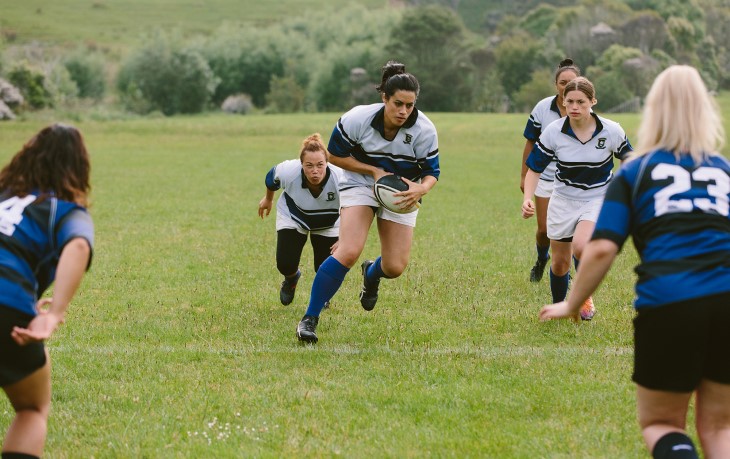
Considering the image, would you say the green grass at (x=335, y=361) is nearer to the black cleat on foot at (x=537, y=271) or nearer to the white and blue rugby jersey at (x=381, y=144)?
the black cleat on foot at (x=537, y=271)

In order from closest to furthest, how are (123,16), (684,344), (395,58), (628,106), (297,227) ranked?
1. (684,344)
2. (297,227)
3. (628,106)
4. (395,58)
5. (123,16)

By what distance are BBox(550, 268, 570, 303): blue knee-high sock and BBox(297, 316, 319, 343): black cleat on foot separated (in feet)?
7.92

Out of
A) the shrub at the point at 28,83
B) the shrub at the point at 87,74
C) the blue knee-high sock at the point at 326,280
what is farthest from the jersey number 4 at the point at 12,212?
the shrub at the point at 87,74

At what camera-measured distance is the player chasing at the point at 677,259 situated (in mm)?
3760

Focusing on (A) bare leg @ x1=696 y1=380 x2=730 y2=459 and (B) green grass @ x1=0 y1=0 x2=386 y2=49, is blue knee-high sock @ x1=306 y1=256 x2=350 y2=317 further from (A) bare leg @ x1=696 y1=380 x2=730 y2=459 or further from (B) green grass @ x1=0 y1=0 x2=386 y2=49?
(B) green grass @ x1=0 y1=0 x2=386 y2=49

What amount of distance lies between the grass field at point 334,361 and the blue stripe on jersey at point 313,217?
32.3 inches

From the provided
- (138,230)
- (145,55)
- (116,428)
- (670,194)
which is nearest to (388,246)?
(116,428)

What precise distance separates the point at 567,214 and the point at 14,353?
5.28 metres

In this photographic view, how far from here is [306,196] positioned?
8492 millimetres

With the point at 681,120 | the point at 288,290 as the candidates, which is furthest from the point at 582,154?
the point at 681,120

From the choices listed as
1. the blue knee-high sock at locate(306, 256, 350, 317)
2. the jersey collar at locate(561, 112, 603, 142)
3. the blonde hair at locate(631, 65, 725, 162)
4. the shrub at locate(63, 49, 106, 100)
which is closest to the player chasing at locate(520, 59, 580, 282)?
the jersey collar at locate(561, 112, 603, 142)

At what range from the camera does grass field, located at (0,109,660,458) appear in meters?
5.24

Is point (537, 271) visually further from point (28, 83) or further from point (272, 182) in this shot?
point (28, 83)

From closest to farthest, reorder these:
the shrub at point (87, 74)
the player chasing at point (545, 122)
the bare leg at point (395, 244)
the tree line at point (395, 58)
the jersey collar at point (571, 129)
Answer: the bare leg at point (395, 244)
the jersey collar at point (571, 129)
the player chasing at point (545, 122)
the tree line at point (395, 58)
the shrub at point (87, 74)
